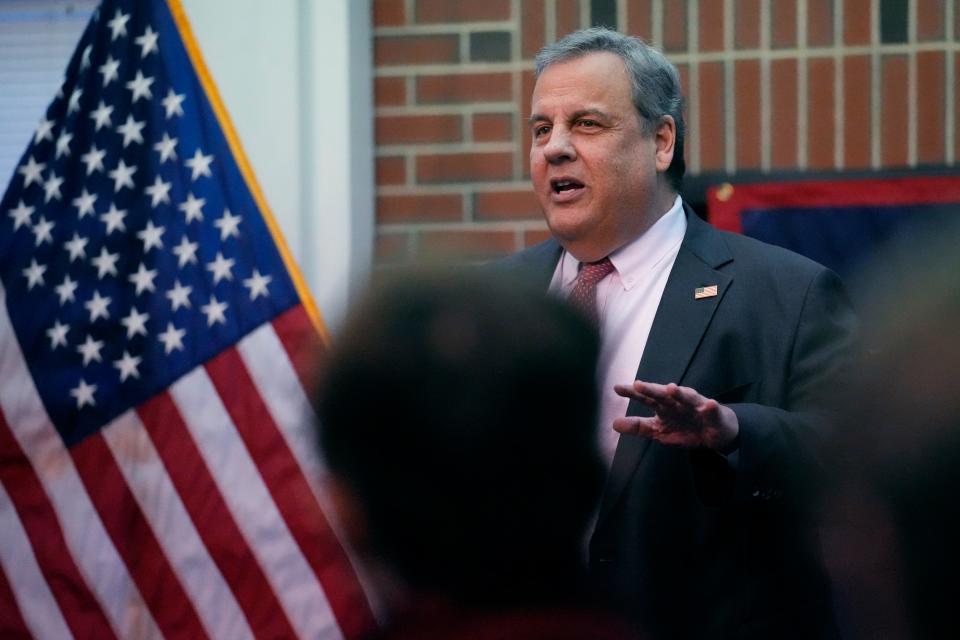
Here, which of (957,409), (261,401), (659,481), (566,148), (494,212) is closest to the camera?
(957,409)

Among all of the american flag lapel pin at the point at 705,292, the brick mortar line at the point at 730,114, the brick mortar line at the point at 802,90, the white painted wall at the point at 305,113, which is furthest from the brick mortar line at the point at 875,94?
the white painted wall at the point at 305,113

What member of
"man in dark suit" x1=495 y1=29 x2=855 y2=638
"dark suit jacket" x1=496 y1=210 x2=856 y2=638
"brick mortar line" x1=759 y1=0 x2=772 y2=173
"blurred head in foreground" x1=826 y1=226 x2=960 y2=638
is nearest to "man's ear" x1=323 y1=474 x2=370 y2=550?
"blurred head in foreground" x1=826 y1=226 x2=960 y2=638

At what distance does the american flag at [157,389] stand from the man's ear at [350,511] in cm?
220

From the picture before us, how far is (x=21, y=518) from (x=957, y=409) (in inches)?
114

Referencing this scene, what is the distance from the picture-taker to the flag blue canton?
139 inches

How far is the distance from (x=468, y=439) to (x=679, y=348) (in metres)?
1.61

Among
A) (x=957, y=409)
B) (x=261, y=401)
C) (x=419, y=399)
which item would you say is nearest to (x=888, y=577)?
(x=957, y=409)

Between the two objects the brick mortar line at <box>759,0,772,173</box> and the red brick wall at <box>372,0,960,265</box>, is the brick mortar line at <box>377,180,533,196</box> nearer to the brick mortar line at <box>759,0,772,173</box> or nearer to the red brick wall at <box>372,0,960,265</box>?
the red brick wall at <box>372,0,960,265</box>

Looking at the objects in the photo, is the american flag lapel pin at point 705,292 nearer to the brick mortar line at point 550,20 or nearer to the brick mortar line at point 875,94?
the brick mortar line at point 875,94

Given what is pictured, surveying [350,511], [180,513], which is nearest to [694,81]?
[180,513]

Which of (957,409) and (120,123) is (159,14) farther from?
(957,409)

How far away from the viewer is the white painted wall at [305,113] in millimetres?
3662

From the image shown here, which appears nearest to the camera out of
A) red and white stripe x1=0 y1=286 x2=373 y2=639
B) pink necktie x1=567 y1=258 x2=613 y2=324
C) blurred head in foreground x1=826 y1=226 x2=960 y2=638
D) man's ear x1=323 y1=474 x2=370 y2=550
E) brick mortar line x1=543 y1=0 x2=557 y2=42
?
blurred head in foreground x1=826 y1=226 x2=960 y2=638

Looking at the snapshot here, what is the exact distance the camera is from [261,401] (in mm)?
3482
